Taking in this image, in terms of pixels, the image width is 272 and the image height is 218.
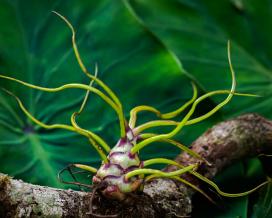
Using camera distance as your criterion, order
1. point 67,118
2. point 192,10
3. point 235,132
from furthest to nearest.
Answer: point 192,10 < point 67,118 < point 235,132

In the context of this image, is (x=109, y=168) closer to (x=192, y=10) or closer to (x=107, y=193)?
(x=107, y=193)

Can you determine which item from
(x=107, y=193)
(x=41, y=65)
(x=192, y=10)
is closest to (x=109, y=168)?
(x=107, y=193)

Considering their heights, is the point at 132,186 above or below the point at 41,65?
below

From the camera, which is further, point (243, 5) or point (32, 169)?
point (243, 5)

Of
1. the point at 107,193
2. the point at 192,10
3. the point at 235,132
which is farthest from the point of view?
the point at 192,10

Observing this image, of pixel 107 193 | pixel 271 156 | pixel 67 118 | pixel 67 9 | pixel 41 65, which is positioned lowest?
pixel 107 193

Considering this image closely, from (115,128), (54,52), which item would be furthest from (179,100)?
(54,52)
